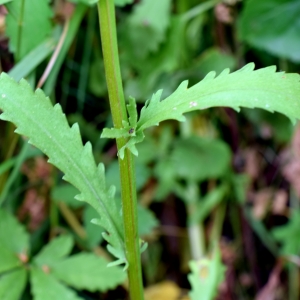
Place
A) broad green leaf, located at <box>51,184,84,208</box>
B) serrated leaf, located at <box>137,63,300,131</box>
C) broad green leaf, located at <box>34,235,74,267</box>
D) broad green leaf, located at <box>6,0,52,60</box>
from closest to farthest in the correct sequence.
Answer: serrated leaf, located at <box>137,63,300,131</box>, broad green leaf, located at <box>6,0,52,60</box>, broad green leaf, located at <box>34,235,74,267</box>, broad green leaf, located at <box>51,184,84,208</box>

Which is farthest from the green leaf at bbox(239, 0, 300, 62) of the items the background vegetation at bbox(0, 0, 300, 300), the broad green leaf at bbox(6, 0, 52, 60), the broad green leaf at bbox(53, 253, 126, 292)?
the broad green leaf at bbox(53, 253, 126, 292)

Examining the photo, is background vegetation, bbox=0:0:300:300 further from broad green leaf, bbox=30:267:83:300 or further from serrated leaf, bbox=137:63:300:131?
serrated leaf, bbox=137:63:300:131

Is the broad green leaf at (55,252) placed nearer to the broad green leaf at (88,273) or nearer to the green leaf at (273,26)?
the broad green leaf at (88,273)

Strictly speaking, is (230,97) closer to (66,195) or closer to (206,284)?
(206,284)

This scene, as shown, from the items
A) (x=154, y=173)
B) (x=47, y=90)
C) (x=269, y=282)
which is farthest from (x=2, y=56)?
(x=269, y=282)

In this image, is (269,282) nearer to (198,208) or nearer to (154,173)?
(198,208)

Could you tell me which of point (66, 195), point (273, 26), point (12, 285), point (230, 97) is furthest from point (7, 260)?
point (273, 26)

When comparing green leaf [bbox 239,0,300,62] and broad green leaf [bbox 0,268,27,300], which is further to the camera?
green leaf [bbox 239,0,300,62]
